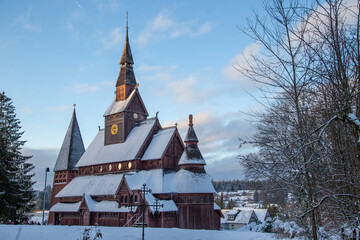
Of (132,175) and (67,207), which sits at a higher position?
(132,175)

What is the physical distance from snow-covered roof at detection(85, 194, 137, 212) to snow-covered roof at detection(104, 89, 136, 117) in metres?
12.2

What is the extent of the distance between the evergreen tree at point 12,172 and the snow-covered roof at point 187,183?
690 inches

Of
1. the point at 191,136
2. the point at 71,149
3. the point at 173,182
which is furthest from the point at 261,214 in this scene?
the point at 71,149

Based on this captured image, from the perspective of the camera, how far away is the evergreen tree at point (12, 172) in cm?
3497

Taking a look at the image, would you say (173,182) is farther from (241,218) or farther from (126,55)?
(241,218)

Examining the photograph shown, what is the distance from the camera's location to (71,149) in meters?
49.9

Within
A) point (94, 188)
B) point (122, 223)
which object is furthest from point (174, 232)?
point (94, 188)

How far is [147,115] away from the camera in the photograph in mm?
44688

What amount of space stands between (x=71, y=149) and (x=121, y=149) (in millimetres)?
13927

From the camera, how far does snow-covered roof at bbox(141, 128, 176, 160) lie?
35.9 meters

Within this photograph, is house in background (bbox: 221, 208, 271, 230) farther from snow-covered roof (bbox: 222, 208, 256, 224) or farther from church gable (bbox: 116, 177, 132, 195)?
church gable (bbox: 116, 177, 132, 195)

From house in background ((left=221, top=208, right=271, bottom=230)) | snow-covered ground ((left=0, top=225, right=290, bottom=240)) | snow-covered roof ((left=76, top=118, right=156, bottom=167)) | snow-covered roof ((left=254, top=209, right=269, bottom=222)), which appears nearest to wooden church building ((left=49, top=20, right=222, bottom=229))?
snow-covered roof ((left=76, top=118, right=156, bottom=167))

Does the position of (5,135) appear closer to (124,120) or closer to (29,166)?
(29,166)

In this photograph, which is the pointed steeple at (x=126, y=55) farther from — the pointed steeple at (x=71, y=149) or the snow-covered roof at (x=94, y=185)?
the snow-covered roof at (x=94, y=185)
